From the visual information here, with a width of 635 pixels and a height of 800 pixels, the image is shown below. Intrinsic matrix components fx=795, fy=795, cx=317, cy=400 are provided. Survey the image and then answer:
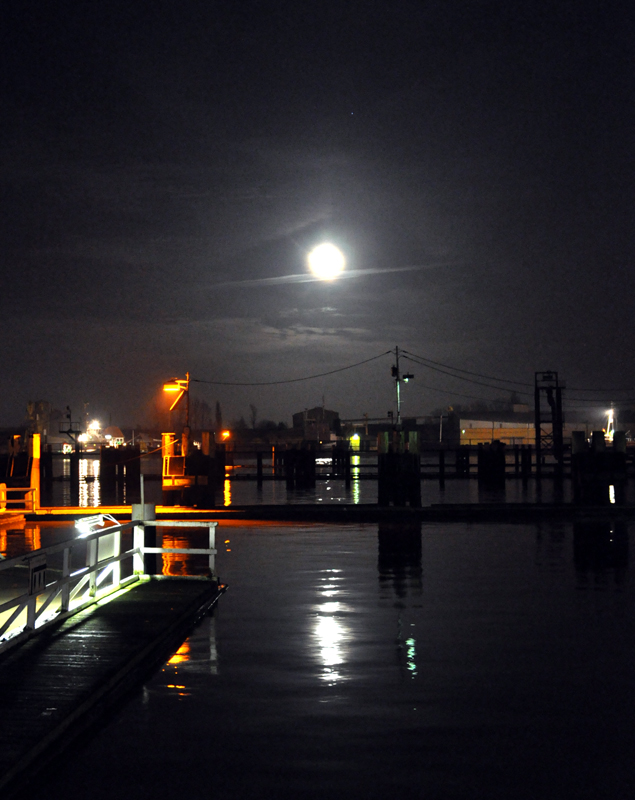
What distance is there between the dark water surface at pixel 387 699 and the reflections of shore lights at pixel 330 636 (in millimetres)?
34

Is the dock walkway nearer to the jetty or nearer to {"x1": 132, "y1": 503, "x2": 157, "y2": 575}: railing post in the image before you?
the jetty

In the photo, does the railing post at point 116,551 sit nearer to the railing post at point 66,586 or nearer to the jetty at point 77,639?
the jetty at point 77,639

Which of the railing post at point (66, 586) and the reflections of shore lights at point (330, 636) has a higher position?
the railing post at point (66, 586)

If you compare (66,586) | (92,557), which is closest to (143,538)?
(92,557)

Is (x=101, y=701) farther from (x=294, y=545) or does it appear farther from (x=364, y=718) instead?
(x=294, y=545)

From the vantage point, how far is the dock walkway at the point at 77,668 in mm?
6264

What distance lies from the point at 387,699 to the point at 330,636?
9.24ft

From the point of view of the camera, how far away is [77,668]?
815 centimetres

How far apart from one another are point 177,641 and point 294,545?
10447 millimetres

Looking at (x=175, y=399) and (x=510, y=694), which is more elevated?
(x=175, y=399)

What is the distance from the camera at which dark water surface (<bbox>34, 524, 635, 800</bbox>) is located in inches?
245

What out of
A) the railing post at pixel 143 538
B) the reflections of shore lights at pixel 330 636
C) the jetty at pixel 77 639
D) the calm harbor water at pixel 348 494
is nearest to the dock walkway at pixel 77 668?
the jetty at pixel 77 639

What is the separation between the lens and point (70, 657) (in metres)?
8.53

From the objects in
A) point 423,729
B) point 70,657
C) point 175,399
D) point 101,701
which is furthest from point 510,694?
point 175,399
